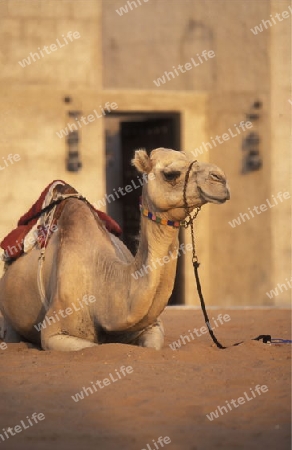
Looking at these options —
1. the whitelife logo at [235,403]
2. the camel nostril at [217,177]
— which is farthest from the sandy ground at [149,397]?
the camel nostril at [217,177]

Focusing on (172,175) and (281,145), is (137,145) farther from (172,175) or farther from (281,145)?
(172,175)

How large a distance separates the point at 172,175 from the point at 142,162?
24 cm

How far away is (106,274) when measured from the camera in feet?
27.4

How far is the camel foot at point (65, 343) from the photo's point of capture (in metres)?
8.27

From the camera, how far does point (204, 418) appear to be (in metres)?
5.99

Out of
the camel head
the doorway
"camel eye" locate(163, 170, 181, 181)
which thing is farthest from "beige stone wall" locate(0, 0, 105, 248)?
"camel eye" locate(163, 170, 181, 181)

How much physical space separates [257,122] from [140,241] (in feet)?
26.6

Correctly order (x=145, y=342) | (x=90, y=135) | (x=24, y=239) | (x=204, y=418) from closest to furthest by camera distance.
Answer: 1. (x=204, y=418)
2. (x=145, y=342)
3. (x=24, y=239)
4. (x=90, y=135)

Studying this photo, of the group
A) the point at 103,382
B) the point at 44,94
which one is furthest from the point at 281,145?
the point at 103,382

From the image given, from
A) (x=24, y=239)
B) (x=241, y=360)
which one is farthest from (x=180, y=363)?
(x=24, y=239)

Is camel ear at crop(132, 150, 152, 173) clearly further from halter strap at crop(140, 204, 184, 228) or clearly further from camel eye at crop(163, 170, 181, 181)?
halter strap at crop(140, 204, 184, 228)

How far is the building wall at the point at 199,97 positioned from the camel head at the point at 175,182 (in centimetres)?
714

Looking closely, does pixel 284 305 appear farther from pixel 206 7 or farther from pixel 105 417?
pixel 105 417

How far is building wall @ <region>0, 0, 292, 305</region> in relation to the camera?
14906 millimetres
